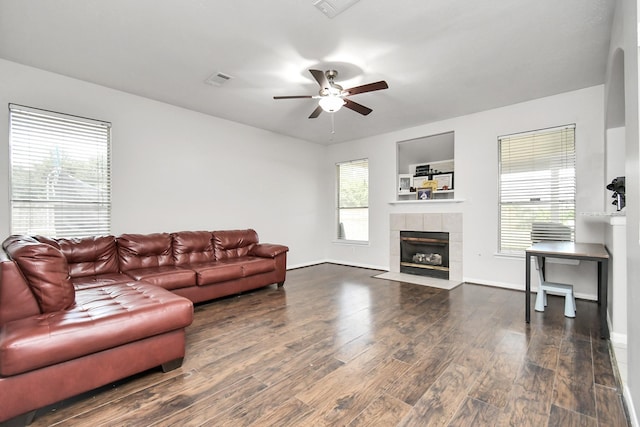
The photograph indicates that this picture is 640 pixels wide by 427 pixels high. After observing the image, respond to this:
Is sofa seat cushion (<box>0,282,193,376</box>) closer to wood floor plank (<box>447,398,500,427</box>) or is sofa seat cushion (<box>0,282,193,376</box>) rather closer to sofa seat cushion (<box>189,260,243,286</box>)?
sofa seat cushion (<box>189,260,243,286</box>)

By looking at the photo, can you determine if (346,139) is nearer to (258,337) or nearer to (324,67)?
(324,67)

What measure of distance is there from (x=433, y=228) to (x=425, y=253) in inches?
23.6

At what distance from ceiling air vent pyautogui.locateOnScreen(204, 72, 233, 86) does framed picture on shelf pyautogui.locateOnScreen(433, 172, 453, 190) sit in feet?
13.6

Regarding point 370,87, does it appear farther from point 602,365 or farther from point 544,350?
point 602,365

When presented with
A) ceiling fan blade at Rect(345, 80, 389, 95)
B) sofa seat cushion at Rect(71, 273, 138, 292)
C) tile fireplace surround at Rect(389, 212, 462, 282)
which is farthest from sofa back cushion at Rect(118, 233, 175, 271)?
tile fireplace surround at Rect(389, 212, 462, 282)

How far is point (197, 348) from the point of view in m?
2.49

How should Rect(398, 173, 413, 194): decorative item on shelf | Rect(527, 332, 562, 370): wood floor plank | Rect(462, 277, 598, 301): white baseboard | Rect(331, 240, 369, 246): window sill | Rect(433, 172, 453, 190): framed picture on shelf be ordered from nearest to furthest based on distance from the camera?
Rect(527, 332, 562, 370): wood floor plank → Rect(462, 277, 598, 301): white baseboard → Rect(433, 172, 453, 190): framed picture on shelf → Rect(398, 173, 413, 194): decorative item on shelf → Rect(331, 240, 369, 246): window sill

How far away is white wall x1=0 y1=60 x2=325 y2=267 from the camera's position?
136 inches

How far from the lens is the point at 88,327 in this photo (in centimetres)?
176

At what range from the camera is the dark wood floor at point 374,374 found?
166 centimetres

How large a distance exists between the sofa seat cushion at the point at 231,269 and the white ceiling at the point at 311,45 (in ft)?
7.62

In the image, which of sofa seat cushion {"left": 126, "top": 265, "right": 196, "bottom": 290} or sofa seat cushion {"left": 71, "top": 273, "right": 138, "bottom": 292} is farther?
sofa seat cushion {"left": 126, "top": 265, "right": 196, "bottom": 290}

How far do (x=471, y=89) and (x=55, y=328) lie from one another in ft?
15.6

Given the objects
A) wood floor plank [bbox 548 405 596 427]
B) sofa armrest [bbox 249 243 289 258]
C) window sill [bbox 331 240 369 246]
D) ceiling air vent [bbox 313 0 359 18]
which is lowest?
wood floor plank [bbox 548 405 596 427]
